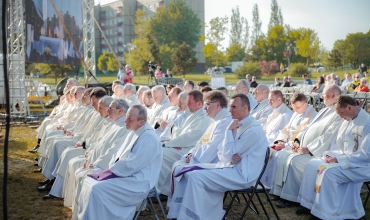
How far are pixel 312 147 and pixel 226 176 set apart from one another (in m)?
1.84

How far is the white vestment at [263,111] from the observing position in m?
9.04

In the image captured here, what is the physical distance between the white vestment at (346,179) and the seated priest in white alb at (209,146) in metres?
1.25

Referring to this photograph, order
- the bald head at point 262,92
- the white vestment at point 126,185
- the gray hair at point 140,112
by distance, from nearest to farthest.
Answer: the white vestment at point 126,185 → the gray hair at point 140,112 → the bald head at point 262,92

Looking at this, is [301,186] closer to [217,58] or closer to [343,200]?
[343,200]

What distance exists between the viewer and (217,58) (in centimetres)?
5188

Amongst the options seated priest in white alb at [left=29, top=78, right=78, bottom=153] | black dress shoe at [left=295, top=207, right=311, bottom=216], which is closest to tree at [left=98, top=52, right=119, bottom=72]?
seated priest in white alb at [left=29, top=78, right=78, bottom=153]

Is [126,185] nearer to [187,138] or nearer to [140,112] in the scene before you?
[140,112]

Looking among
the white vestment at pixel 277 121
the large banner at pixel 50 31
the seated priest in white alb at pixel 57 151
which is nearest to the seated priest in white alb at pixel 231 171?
the seated priest in white alb at pixel 57 151

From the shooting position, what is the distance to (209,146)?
6.09 metres

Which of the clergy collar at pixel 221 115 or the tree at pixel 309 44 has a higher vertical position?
the tree at pixel 309 44

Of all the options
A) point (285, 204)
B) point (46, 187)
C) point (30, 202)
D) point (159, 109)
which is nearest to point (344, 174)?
point (285, 204)

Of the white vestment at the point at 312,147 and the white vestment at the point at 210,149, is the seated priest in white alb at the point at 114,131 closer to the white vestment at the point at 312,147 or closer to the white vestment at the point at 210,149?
the white vestment at the point at 210,149

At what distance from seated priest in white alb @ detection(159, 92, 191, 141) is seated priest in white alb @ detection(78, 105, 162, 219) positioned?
2.31m

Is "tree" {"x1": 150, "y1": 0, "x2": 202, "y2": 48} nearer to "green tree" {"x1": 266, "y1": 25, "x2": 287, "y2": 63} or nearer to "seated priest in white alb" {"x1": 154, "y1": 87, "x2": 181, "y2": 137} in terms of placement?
"green tree" {"x1": 266, "y1": 25, "x2": 287, "y2": 63}
